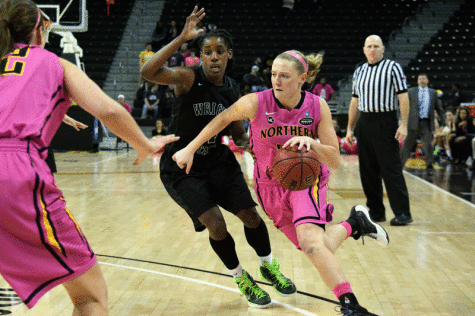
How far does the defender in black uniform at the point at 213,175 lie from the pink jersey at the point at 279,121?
0.35 meters

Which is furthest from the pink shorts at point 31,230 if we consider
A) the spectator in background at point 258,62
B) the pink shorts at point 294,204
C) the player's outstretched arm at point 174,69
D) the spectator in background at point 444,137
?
the spectator in background at point 258,62

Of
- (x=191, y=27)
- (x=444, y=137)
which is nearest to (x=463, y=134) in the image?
(x=444, y=137)

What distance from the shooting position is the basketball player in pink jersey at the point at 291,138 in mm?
3133

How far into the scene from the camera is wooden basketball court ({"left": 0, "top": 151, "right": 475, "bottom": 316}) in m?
3.47

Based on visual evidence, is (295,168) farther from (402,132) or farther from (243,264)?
(402,132)

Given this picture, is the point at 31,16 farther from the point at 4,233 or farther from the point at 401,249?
the point at 401,249

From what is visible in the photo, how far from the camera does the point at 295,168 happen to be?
3.17 metres

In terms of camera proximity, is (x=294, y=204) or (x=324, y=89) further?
(x=324, y=89)

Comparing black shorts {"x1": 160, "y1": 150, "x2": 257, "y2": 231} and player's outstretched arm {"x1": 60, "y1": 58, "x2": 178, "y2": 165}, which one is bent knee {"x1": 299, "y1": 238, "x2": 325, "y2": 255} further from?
player's outstretched arm {"x1": 60, "y1": 58, "x2": 178, "y2": 165}

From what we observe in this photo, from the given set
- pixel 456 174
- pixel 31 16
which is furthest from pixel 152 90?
pixel 31 16

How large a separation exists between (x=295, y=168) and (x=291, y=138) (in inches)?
7.3

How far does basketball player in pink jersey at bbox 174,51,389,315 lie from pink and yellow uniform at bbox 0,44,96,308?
3.87 feet

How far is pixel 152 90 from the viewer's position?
17.3m

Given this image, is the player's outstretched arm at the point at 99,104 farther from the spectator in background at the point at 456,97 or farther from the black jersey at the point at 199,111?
the spectator in background at the point at 456,97
